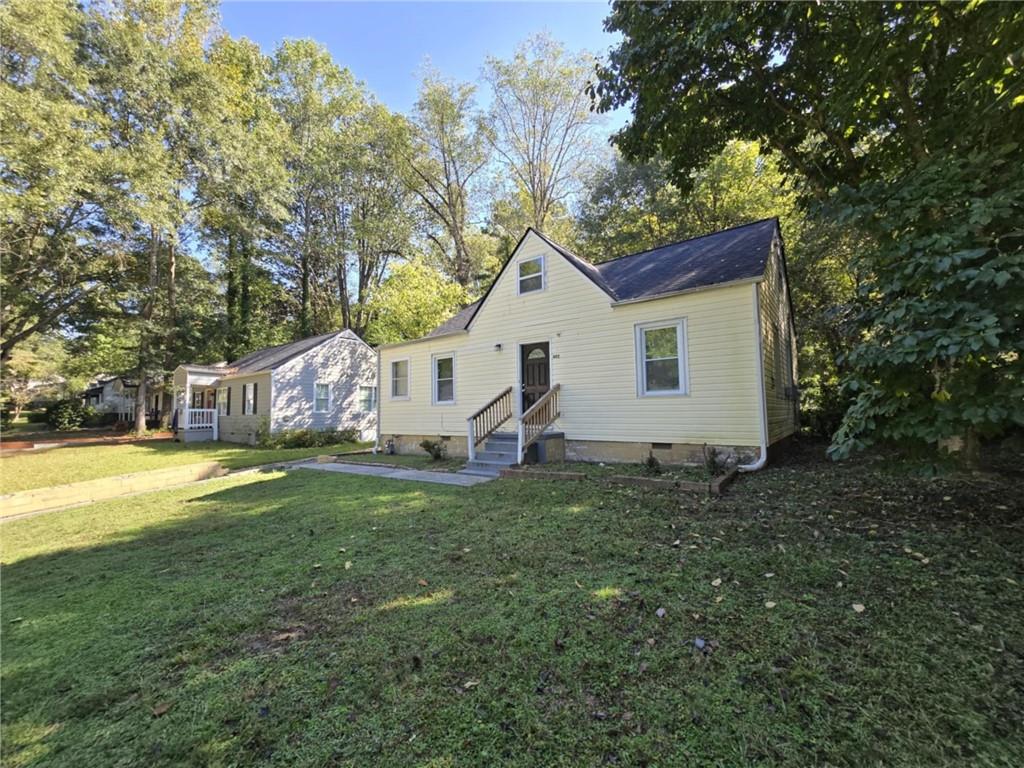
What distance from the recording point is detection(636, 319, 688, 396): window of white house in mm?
8273

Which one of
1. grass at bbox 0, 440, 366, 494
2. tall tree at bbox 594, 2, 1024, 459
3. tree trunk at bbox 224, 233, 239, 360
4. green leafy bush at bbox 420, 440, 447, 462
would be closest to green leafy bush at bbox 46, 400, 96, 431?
tree trunk at bbox 224, 233, 239, 360

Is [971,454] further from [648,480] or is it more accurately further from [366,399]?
[366,399]

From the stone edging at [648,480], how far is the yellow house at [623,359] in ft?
2.63

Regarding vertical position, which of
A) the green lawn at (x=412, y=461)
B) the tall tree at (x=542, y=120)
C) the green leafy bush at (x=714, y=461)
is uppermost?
the tall tree at (x=542, y=120)

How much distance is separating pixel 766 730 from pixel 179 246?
31.9 m

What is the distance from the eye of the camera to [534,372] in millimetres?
10602

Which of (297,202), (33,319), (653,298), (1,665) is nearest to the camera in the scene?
(1,665)

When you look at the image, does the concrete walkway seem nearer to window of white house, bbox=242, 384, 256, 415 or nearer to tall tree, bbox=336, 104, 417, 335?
window of white house, bbox=242, 384, 256, 415

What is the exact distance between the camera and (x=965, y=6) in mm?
4516

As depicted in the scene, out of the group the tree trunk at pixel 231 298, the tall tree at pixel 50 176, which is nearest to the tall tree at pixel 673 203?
the tall tree at pixel 50 176

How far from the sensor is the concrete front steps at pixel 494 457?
29.3 feet

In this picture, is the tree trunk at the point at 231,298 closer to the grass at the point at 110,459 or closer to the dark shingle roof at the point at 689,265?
the grass at the point at 110,459

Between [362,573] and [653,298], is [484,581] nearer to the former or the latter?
[362,573]

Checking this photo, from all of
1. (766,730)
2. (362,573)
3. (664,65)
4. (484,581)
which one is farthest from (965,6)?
(362,573)
